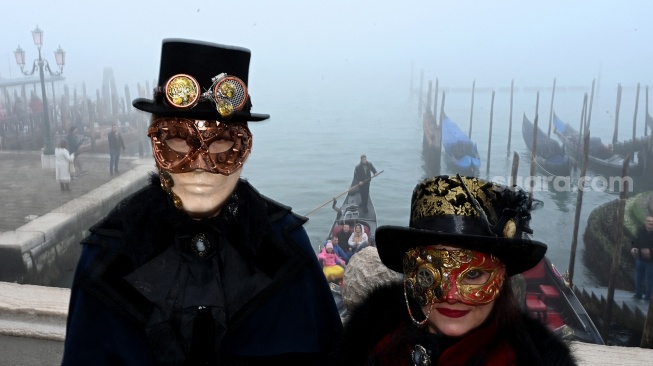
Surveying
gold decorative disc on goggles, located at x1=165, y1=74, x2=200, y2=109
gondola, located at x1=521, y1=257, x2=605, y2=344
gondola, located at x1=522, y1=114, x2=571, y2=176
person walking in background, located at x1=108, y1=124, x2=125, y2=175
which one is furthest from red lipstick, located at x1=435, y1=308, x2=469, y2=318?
gondola, located at x1=522, y1=114, x2=571, y2=176

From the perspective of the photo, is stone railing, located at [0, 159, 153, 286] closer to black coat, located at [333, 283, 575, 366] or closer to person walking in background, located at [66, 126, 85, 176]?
person walking in background, located at [66, 126, 85, 176]

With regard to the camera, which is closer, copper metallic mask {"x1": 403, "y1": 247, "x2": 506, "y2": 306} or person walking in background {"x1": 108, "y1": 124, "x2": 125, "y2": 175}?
copper metallic mask {"x1": 403, "y1": 247, "x2": 506, "y2": 306}

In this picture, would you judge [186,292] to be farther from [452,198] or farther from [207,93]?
[452,198]

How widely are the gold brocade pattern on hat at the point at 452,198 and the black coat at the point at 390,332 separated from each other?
1.12 ft

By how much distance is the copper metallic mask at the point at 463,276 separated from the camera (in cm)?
166

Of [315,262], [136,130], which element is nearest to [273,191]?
[136,130]

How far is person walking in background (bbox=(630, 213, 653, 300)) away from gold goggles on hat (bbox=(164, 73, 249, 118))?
21.9 m

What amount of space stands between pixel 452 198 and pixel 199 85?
861mm

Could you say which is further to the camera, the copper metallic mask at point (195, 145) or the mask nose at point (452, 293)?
the copper metallic mask at point (195, 145)

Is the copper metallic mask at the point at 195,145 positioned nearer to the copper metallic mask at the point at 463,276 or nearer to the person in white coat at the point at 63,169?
the copper metallic mask at the point at 463,276

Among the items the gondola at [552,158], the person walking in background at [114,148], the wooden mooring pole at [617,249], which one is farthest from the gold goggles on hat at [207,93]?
the gondola at [552,158]

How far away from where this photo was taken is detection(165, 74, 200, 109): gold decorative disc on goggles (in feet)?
6.02

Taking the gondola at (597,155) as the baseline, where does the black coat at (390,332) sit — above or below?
above
